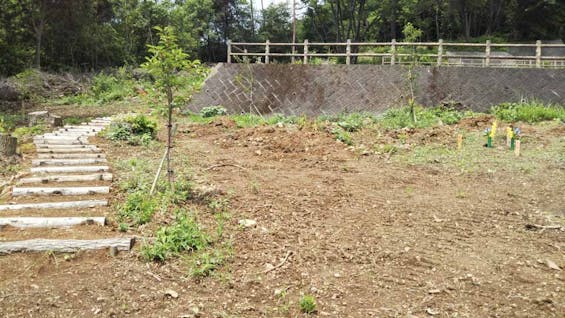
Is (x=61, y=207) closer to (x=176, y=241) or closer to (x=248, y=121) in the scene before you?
(x=176, y=241)


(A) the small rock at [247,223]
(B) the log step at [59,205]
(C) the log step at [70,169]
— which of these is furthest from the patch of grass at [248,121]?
(A) the small rock at [247,223]

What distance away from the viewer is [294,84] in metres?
15.3

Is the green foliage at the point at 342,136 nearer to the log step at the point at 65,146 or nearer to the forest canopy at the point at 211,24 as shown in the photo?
the log step at the point at 65,146

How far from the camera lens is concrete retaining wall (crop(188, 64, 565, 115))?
13.4 m

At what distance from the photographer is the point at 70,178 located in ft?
21.6

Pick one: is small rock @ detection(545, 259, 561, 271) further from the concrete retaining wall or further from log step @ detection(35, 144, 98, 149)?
the concrete retaining wall

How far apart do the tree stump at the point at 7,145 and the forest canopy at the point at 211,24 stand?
1510 centimetres

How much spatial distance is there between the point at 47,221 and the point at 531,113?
11.4 meters

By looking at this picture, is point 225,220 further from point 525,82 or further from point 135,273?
point 525,82

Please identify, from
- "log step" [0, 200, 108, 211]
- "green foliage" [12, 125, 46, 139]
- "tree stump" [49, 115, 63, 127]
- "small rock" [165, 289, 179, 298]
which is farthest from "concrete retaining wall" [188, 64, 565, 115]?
"small rock" [165, 289, 179, 298]

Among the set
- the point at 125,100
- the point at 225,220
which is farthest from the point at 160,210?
the point at 125,100

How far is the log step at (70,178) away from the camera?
646cm

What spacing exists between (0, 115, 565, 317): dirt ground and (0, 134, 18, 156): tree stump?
3290 mm

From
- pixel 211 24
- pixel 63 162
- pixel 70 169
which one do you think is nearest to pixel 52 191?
pixel 70 169
